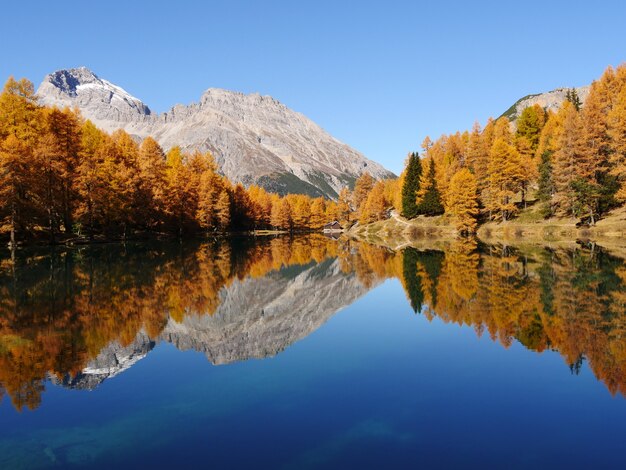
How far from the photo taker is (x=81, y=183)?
6322 cm

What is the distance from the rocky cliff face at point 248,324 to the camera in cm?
1524

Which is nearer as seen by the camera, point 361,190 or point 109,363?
point 109,363

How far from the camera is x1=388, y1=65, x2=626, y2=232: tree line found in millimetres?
65375

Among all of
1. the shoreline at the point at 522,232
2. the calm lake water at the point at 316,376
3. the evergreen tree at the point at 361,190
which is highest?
the evergreen tree at the point at 361,190

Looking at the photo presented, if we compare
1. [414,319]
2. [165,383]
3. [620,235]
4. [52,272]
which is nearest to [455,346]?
[414,319]

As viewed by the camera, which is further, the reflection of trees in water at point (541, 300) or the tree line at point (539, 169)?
the tree line at point (539, 169)

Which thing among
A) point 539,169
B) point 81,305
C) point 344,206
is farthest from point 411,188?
point 81,305

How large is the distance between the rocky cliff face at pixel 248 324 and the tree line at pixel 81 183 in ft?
110

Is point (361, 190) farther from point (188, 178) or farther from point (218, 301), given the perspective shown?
point (218, 301)

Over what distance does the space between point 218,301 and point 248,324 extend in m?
4.52

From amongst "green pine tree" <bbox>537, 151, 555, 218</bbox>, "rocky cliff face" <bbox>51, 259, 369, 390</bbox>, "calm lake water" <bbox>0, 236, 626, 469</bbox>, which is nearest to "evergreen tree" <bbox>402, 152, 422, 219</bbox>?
"green pine tree" <bbox>537, 151, 555, 218</bbox>

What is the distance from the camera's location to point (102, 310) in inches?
858

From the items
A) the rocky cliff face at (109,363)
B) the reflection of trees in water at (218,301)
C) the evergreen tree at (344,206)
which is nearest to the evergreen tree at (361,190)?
the evergreen tree at (344,206)

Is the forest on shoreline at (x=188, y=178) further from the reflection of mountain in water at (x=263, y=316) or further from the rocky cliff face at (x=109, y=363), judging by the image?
the rocky cliff face at (x=109, y=363)
